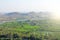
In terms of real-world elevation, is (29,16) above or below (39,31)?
above

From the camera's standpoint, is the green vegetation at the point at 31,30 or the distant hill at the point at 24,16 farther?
the distant hill at the point at 24,16

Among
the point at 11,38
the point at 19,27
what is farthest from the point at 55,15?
the point at 11,38

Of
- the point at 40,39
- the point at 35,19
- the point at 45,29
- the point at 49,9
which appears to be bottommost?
the point at 40,39

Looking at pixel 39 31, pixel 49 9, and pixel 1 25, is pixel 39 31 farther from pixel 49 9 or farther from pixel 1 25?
pixel 1 25

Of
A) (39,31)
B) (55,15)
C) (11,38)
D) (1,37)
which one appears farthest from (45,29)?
(1,37)

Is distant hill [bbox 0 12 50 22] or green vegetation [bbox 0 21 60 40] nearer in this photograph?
green vegetation [bbox 0 21 60 40]

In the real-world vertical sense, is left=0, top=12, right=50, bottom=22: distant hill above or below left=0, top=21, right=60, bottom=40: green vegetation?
above

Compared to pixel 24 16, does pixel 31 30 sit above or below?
below

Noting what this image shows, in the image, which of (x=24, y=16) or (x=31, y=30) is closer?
(x=31, y=30)

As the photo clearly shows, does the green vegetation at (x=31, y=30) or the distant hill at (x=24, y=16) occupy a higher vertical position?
the distant hill at (x=24, y=16)

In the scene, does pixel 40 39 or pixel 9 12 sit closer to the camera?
pixel 40 39
